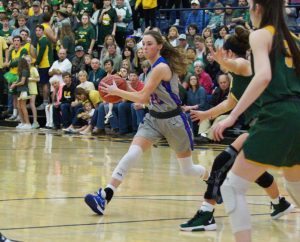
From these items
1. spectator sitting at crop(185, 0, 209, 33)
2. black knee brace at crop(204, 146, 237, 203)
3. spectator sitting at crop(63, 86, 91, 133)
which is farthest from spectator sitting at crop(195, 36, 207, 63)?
black knee brace at crop(204, 146, 237, 203)

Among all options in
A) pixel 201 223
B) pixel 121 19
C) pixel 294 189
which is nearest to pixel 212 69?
pixel 121 19

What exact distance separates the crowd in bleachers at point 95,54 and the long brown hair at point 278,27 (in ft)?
36.3

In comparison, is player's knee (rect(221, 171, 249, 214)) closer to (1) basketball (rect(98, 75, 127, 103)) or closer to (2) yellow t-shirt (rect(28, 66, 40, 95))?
(1) basketball (rect(98, 75, 127, 103))

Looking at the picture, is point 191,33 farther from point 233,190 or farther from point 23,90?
point 233,190

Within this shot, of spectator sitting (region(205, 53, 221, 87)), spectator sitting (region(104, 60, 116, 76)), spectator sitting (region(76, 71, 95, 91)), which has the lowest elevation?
spectator sitting (region(76, 71, 95, 91))

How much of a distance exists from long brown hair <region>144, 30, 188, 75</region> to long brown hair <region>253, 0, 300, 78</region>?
9.18ft

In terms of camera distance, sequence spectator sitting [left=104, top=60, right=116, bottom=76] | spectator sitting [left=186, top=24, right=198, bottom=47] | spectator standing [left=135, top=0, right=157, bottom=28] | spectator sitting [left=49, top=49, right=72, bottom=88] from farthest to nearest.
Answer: spectator standing [left=135, top=0, right=157, bottom=28] → spectator sitting [left=49, top=49, right=72, bottom=88] → spectator sitting [left=186, top=24, right=198, bottom=47] → spectator sitting [left=104, top=60, right=116, bottom=76]

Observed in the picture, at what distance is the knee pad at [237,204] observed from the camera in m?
5.39

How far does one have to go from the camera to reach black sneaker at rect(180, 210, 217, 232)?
23.5ft

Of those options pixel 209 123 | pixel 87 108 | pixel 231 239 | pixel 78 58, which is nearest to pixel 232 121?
pixel 231 239

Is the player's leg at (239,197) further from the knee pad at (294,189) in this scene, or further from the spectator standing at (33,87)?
the spectator standing at (33,87)

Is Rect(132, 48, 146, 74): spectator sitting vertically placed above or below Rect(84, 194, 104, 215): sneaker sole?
below

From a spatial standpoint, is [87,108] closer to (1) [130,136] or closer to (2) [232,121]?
(1) [130,136]

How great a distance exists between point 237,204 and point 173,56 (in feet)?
10.2
